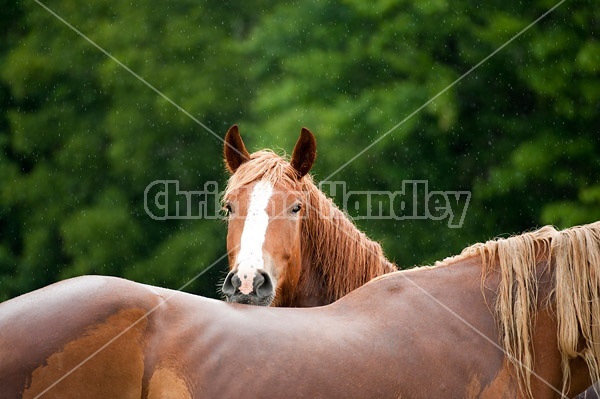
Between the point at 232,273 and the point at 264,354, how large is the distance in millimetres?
1472

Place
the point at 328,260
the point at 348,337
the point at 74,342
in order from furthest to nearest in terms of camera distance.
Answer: the point at 328,260
the point at 348,337
the point at 74,342

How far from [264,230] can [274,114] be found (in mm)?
8820

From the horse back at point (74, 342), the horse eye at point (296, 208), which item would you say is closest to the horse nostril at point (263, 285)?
the horse eye at point (296, 208)

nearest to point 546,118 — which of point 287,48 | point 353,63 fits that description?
point 353,63

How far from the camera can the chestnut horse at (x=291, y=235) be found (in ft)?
17.0

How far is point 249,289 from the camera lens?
4820 mm

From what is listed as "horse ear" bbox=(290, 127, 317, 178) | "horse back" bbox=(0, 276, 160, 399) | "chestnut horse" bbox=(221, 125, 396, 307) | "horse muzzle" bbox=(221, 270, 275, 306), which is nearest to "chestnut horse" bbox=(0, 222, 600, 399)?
"horse back" bbox=(0, 276, 160, 399)

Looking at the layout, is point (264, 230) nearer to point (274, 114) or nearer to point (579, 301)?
point (579, 301)

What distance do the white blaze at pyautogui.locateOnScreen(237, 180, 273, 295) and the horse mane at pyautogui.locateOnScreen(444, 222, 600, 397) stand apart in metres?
1.52

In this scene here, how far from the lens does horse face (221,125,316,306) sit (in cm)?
490

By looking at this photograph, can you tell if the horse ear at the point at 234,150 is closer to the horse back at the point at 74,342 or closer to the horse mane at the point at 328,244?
the horse mane at the point at 328,244

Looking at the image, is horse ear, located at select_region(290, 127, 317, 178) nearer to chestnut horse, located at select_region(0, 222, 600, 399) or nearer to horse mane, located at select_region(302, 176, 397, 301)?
horse mane, located at select_region(302, 176, 397, 301)

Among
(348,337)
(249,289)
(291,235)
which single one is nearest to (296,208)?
(291,235)

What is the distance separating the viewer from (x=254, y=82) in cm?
1573
